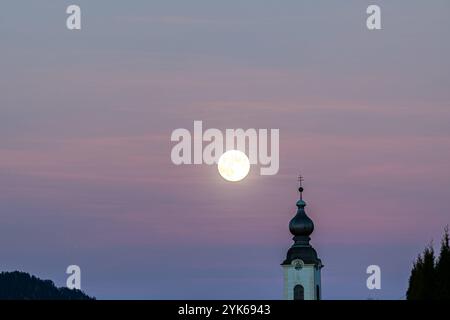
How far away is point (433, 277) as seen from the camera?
4149 inches

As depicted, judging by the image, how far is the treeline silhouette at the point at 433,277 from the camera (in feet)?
336

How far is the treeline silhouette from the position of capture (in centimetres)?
10249
